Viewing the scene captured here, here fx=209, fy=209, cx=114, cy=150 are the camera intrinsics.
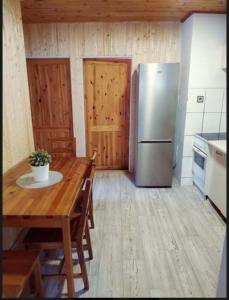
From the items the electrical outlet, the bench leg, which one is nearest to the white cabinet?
the electrical outlet

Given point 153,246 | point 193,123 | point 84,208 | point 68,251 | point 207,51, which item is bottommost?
point 153,246

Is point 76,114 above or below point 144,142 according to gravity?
above

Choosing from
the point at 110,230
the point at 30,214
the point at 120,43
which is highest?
the point at 120,43

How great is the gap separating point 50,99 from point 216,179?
281 centimetres

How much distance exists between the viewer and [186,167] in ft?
10.6

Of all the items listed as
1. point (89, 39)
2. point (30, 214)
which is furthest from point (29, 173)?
point (89, 39)

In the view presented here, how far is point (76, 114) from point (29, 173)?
1901mm

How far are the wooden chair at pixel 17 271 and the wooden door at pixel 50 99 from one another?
7.07ft

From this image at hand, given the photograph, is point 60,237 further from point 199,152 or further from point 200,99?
point 200,99

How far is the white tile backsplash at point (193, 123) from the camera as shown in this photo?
304 cm

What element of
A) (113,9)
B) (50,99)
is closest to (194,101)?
(113,9)

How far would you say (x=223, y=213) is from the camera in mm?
2396

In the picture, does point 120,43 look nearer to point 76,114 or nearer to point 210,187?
point 76,114

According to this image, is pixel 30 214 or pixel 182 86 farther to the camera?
pixel 182 86
